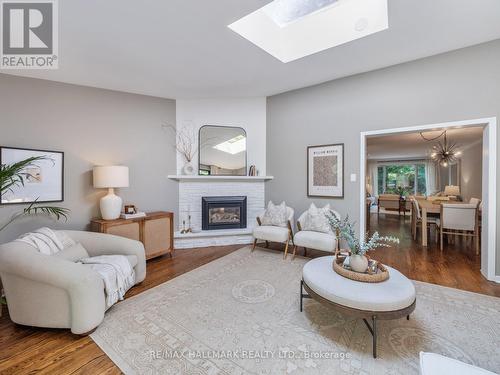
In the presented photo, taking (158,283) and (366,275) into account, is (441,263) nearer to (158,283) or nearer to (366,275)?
(366,275)

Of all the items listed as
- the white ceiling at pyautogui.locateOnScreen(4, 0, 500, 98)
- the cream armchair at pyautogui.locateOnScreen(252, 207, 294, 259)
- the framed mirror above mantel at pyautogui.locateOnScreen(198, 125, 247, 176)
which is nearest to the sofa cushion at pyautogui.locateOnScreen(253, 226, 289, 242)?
the cream armchair at pyautogui.locateOnScreen(252, 207, 294, 259)

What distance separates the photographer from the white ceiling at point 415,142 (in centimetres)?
552

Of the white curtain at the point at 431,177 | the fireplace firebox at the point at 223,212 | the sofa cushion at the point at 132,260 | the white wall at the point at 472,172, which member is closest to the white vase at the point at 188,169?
the fireplace firebox at the point at 223,212

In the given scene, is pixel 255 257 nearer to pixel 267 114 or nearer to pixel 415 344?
pixel 415 344

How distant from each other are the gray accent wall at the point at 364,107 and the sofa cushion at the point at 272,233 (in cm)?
77

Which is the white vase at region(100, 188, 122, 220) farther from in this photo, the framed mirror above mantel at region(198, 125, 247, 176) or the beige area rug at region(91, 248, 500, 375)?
the framed mirror above mantel at region(198, 125, 247, 176)

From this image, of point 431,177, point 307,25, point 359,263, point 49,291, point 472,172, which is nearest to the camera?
point 49,291

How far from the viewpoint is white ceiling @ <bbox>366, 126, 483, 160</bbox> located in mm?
5520

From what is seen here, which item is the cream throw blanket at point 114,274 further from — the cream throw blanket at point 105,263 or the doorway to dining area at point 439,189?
the doorway to dining area at point 439,189

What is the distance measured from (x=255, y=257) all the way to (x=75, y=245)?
2.40 metres

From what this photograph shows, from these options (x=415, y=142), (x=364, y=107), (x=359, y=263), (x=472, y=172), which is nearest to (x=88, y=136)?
(x=359, y=263)

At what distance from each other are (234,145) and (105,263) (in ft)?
9.98

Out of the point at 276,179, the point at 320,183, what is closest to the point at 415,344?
the point at 320,183

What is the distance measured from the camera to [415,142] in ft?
22.4
